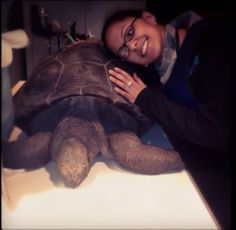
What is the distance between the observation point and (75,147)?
554 mm

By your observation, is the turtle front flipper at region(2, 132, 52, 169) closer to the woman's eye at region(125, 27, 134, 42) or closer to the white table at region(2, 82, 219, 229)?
the white table at region(2, 82, 219, 229)

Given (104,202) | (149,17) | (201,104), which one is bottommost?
(104,202)

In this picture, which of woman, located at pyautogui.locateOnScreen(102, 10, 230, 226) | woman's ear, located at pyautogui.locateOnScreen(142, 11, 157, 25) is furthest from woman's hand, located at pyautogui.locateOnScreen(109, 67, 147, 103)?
woman's ear, located at pyautogui.locateOnScreen(142, 11, 157, 25)

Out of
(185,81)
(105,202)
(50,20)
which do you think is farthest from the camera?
(50,20)

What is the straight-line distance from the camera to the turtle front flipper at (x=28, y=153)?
1.82 ft

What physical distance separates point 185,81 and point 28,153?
296 millimetres

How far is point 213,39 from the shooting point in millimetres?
553

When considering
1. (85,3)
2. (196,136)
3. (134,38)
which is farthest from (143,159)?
(85,3)

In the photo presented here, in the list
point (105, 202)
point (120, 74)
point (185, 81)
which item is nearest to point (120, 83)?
point (120, 74)

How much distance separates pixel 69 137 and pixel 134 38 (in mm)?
220

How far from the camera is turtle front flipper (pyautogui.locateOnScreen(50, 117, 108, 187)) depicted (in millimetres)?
527

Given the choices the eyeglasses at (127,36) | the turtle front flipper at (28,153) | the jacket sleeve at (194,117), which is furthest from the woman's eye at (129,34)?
the turtle front flipper at (28,153)

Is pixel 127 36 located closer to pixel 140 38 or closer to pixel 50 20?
pixel 140 38

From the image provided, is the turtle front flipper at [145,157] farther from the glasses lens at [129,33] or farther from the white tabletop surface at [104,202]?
the glasses lens at [129,33]
